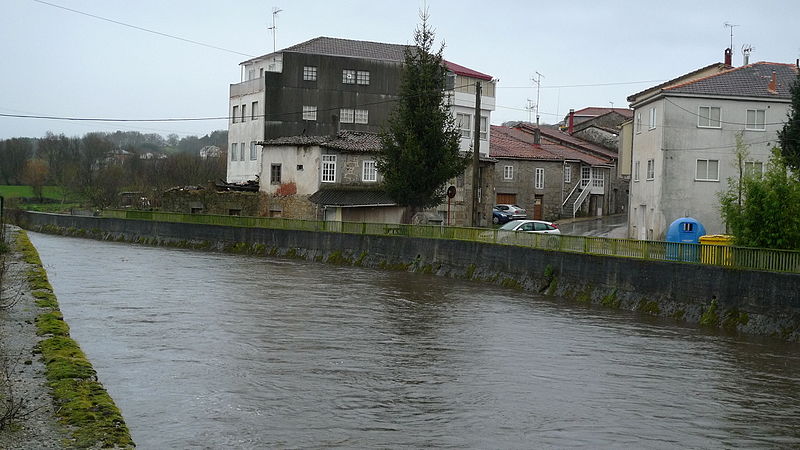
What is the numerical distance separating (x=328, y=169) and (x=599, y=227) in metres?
19.2

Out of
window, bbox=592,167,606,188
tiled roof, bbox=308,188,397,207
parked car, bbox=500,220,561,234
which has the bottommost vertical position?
parked car, bbox=500,220,561,234

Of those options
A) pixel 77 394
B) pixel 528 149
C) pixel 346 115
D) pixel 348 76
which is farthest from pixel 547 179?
pixel 77 394

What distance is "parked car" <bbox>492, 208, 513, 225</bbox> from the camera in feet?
219

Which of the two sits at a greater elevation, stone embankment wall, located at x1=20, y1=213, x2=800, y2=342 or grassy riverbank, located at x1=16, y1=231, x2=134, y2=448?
stone embankment wall, located at x1=20, y1=213, x2=800, y2=342

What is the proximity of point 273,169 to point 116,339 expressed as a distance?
143 ft

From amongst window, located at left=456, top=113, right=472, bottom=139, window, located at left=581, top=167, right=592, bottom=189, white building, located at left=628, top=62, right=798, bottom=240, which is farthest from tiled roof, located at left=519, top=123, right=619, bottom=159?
white building, located at left=628, top=62, right=798, bottom=240

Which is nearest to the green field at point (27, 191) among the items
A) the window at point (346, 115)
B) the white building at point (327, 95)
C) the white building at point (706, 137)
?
the white building at point (327, 95)

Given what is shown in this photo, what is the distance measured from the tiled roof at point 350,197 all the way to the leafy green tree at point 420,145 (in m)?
8.48

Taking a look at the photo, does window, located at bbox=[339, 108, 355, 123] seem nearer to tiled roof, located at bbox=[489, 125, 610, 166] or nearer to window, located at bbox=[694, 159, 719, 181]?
tiled roof, located at bbox=[489, 125, 610, 166]

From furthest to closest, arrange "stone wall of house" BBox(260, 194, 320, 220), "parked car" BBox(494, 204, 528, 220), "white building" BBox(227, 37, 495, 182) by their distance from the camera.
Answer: "white building" BBox(227, 37, 495, 182) < "parked car" BBox(494, 204, 528, 220) < "stone wall of house" BBox(260, 194, 320, 220)

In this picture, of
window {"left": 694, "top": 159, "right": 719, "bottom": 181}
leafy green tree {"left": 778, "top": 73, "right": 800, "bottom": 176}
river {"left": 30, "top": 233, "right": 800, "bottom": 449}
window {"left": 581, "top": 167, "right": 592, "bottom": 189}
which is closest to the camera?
river {"left": 30, "top": 233, "right": 800, "bottom": 449}

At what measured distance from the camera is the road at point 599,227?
54.5 meters

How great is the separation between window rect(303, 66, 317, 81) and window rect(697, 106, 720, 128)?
104 ft

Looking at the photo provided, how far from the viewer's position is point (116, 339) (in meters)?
20.8
